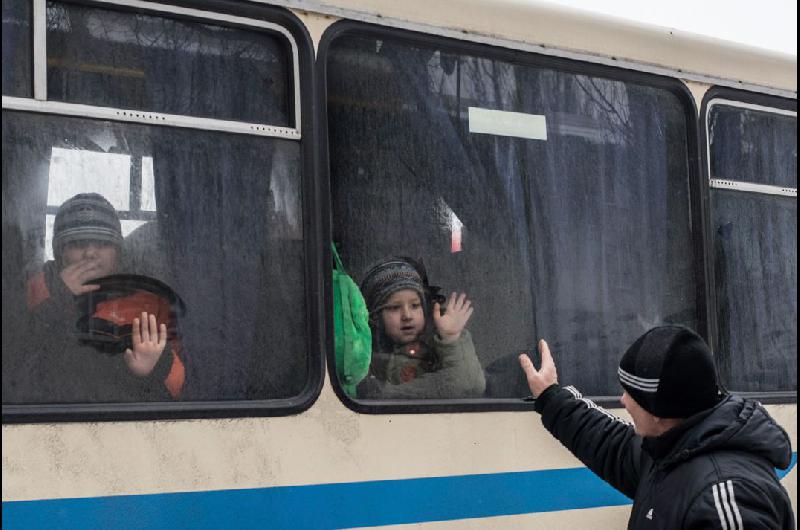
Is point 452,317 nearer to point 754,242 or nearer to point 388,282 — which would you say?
point 388,282

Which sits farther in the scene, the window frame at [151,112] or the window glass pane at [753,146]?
the window glass pane at [753,146]

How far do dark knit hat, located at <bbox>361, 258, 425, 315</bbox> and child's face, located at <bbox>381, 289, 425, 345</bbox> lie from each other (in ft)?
0.06

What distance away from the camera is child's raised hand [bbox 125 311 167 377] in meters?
3.42

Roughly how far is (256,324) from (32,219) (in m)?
0.74

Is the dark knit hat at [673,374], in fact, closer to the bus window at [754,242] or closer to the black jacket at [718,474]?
the black jacket at [718,474]

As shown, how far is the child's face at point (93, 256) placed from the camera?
336 centimetres

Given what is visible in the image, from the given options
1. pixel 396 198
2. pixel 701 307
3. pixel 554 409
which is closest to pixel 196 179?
pixel 396 198

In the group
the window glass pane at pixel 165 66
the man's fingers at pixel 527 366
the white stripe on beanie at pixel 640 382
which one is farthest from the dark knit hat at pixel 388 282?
the white stripe on beanie at pixel 640 382

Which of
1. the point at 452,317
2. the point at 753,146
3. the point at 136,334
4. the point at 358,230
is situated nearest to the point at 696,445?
the point at 452,317

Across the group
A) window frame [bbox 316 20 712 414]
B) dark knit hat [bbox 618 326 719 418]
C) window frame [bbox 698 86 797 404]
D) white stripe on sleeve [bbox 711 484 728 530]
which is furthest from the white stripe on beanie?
window frame [bbox 698 86 797 404]

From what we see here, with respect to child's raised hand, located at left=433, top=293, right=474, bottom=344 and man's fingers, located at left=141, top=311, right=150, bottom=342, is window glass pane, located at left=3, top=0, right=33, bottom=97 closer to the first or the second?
man's fingers, located at left=141, top=311, right=150, bottom=342

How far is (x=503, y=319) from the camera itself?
13.9 feet

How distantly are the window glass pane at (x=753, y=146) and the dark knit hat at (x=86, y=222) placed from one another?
2509mm

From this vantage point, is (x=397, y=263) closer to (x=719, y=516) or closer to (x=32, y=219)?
(x=32, y=219)
